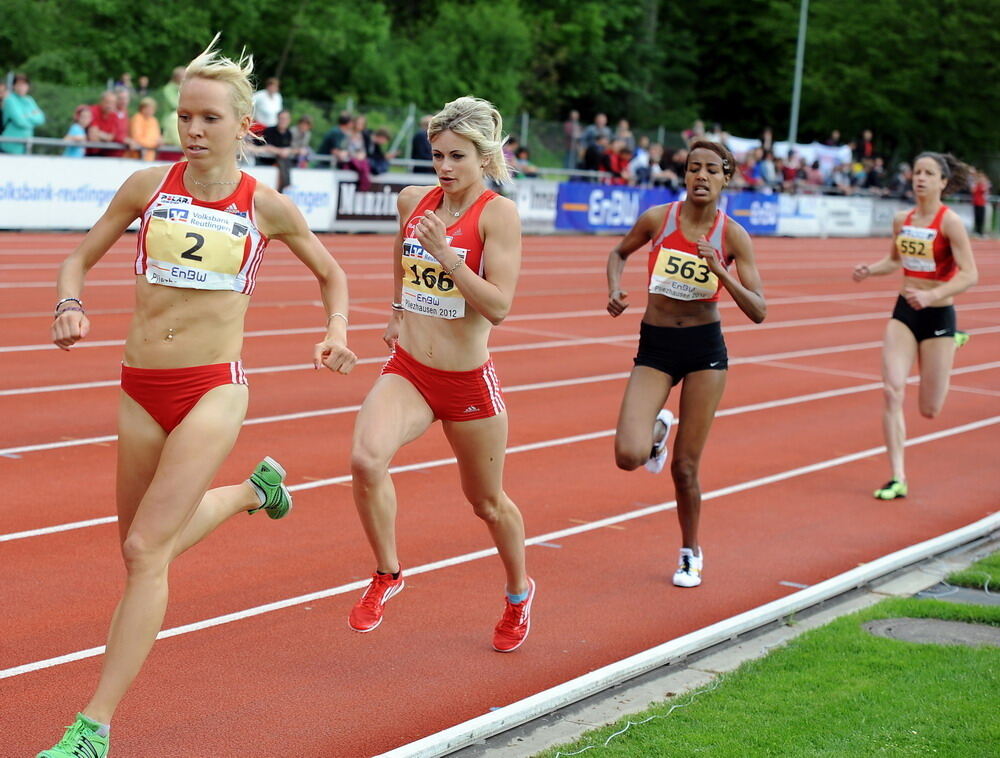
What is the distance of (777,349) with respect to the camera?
17188 mm

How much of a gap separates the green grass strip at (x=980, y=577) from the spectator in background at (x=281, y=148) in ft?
55.9

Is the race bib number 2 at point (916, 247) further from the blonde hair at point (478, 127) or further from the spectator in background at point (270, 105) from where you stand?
the spectator in background at point (270, 105)

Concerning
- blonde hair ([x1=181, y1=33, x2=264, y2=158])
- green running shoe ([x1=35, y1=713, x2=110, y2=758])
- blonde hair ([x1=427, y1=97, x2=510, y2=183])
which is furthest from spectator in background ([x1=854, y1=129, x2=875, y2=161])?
green running shoe ([x1=35, y1=713, x2=110, y2=758])

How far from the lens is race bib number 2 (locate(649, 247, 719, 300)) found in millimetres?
7105

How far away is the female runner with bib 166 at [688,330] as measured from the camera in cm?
703

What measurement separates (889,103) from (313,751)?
59006 mm

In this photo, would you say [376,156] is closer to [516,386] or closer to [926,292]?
[516,386]

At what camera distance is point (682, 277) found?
714 cm

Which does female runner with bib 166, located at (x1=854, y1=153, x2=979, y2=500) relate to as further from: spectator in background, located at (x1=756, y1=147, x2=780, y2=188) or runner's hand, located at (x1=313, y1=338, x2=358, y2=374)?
spectator in background, located at (x1=756, y1=147, x2=780, y2=188)

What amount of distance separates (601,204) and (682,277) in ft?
80.7

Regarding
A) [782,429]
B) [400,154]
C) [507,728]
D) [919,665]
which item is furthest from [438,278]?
[400,154]

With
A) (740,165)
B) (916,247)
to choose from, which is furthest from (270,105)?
(740,165)

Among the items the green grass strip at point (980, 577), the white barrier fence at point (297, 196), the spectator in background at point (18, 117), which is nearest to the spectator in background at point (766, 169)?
the white barrier fence at point (297, 196)

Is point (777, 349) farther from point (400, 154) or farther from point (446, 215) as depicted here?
point (400, 154)
